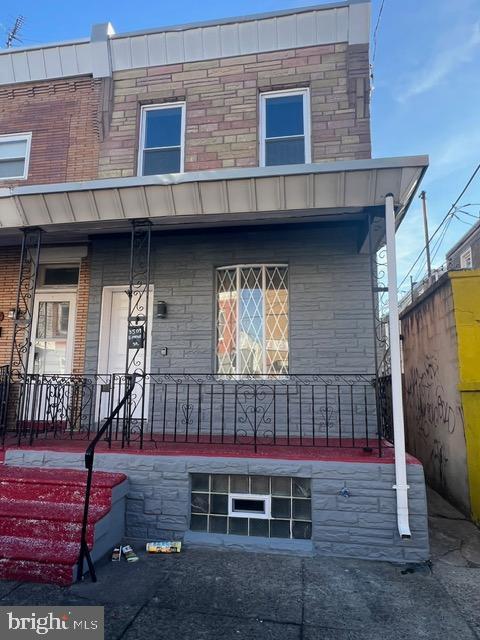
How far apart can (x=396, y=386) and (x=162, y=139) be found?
554 cm

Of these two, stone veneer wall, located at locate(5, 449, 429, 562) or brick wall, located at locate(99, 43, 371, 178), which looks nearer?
stone veneer wall, located at locate(5, 449, 429, 562)

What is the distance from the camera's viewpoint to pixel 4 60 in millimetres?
7801

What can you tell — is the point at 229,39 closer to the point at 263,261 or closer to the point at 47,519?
the point at 263,261

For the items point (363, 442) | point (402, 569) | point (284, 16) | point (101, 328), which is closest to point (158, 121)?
point (284, 16)

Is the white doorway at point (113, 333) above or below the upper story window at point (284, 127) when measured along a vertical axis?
below

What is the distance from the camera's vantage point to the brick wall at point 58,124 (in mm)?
7270

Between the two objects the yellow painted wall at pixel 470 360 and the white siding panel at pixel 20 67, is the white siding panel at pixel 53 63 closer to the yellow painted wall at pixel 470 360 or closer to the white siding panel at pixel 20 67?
the white siding panel at pixel 20 67

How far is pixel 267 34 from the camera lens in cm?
686

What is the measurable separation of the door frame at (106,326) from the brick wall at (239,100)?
1.95 meters

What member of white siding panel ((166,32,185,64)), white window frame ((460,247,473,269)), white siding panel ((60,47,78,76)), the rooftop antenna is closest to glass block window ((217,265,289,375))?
white siding panel ((166,32,185,64))

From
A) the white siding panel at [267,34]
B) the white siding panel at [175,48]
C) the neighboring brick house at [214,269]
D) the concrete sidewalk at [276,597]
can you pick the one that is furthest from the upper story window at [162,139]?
the concrete sidewalk at [276,597]

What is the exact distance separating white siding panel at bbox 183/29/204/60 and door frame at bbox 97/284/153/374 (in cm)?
399

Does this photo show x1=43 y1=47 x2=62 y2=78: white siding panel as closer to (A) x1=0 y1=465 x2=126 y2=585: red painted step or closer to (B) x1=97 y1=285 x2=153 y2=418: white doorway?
(B) x1=97 y1=285 x2=153 y2=418: white doorway

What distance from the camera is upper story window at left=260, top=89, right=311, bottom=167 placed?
6703 millimetres
